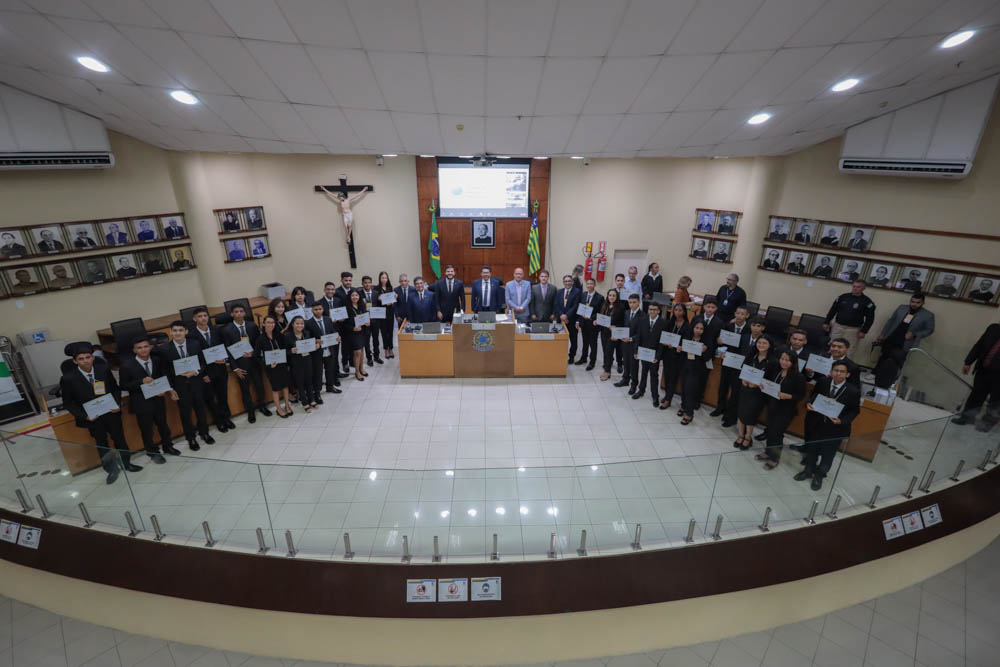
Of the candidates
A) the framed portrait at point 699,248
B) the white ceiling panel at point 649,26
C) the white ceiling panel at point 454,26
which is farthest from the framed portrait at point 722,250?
the white ceiling panel at point 454,26

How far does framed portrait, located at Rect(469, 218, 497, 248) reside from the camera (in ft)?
37.9

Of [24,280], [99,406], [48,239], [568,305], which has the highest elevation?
[48,239]

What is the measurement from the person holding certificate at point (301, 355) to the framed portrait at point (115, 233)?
4.34 meters

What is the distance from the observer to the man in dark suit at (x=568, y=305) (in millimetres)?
8258

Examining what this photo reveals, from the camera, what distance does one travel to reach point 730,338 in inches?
251

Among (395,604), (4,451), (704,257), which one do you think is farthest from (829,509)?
(4,451)

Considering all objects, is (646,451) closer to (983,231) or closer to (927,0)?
(927,0)

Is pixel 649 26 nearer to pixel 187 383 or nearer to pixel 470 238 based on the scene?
pixel 187 383

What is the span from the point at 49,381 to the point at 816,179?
45.6ft

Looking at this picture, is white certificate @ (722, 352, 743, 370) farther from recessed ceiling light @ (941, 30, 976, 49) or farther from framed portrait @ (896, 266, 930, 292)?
recessed ceiling light @ (941, 30, 976, 49)

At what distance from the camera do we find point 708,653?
185 inches

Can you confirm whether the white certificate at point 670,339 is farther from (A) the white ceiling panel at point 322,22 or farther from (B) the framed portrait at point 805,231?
(A) the white ceiling panel at point 322,22

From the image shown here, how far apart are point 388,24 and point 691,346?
18.2 ft

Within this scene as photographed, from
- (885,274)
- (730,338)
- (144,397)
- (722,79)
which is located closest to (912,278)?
(885,274)
